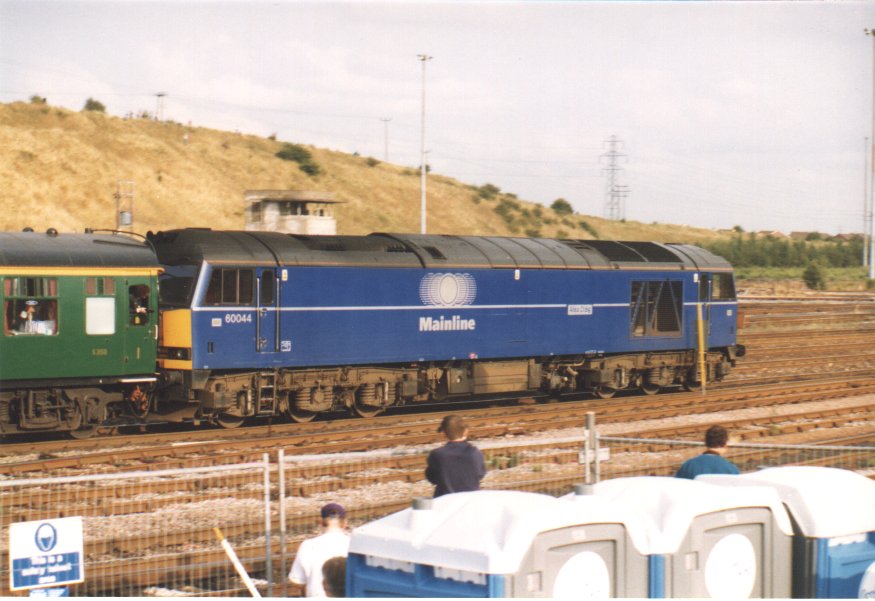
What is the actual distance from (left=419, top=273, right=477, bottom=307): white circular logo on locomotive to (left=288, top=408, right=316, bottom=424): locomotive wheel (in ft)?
10.7

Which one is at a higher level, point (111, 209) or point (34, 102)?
point (34, 102)

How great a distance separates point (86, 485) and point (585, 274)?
44.6 ft

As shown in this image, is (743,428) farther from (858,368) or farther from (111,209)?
(111,209)

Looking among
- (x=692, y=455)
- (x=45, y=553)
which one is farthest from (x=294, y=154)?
(x=45, y=553)

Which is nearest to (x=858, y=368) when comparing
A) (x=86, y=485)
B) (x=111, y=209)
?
(x=86, y=485)

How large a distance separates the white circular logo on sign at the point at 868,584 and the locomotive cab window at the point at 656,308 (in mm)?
19393

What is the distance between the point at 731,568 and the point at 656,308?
20.6 meters

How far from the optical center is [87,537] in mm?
11305

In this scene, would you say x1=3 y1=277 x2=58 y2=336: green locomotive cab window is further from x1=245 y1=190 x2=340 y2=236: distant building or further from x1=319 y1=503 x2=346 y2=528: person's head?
x1=245 y1=190 x2=340 y2=236: distant building

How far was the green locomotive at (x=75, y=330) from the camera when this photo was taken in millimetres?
16781

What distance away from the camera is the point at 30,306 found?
16938 millimetres

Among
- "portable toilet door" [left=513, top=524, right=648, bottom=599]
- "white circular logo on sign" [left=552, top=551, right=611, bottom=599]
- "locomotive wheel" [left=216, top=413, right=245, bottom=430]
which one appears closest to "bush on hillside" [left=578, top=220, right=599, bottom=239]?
"locomotive wheel" [left=216, top=413, right=245, bottom=430]

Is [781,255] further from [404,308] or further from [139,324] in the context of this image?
[139,324]

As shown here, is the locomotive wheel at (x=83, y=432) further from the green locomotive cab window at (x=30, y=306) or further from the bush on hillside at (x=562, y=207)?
the bush on hillside at (x=562, y=207)
